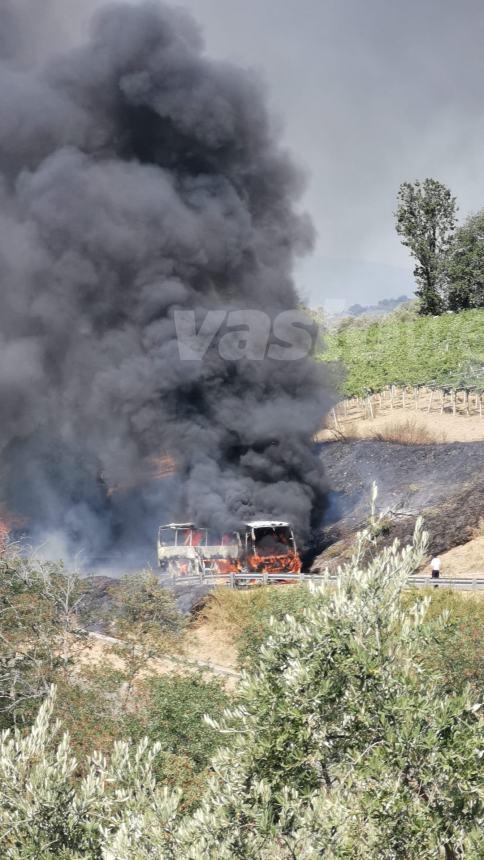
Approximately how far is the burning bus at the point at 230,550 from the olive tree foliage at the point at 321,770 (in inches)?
784

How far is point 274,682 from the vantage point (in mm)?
6730

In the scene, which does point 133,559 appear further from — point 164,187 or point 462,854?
point 462,854

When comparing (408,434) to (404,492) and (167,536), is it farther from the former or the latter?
(167,536)

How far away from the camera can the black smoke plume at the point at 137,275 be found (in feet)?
109

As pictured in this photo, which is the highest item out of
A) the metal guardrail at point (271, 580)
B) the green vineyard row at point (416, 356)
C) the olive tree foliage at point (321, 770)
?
the green vineyard row at point (416, 356)

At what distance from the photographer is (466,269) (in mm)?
67875

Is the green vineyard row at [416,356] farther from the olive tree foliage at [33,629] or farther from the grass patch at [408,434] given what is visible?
the olive tree foliage at [33,629]

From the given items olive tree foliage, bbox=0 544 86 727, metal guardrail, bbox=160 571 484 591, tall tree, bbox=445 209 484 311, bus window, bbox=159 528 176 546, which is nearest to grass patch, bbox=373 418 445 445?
bus window, bbox=159 528 176 546

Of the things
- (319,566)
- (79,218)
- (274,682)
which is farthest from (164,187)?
(274,682)

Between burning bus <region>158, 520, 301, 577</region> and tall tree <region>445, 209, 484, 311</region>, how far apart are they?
4556cm

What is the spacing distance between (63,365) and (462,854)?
3534 cm

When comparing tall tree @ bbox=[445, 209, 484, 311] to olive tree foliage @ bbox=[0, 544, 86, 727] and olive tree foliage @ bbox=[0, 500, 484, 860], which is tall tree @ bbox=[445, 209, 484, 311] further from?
olive tree foliage @ bbox=[0, 500, 484, 860]

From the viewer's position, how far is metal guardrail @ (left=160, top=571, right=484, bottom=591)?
72.3ft

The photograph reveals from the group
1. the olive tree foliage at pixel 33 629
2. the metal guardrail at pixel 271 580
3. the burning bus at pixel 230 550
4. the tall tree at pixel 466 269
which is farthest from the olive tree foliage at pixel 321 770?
the tall tree at pixel 466 269
